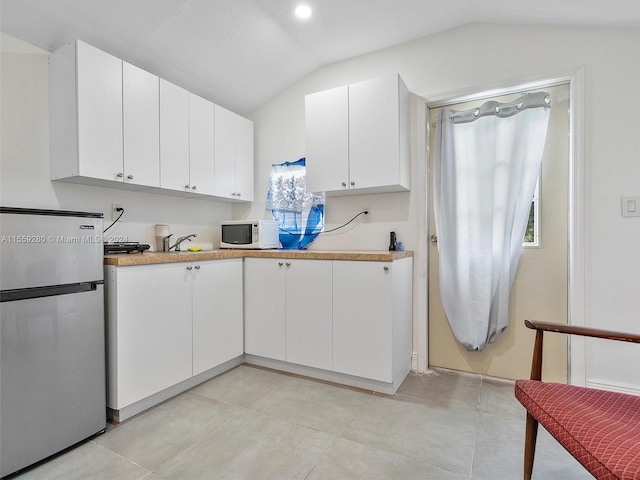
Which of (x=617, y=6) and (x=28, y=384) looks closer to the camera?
(x=28, y=384)

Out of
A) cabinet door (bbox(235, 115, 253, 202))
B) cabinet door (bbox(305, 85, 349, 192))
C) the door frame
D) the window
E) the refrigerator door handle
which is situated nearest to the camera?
the refrigerator door handle

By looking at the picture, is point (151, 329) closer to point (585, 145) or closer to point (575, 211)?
point (575, 211)

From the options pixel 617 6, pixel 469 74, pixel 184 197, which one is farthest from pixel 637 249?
pixel 184 197

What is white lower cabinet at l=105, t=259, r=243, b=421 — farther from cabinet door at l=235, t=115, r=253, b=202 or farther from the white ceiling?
the white ceiling

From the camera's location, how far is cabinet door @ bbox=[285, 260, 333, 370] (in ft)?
7.73

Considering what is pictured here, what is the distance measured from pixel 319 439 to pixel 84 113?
7.39ft

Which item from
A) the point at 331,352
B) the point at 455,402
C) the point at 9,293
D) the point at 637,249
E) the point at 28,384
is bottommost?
the point at 455,402

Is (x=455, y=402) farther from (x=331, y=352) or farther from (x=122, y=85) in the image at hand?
(x=122, y=85)

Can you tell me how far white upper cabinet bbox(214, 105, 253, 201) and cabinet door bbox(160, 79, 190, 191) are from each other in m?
0.33

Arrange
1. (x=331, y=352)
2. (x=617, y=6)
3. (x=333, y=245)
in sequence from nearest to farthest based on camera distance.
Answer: (x=617, y=6), (x=331, y=352), (x=333, y=245)

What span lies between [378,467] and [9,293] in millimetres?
1808

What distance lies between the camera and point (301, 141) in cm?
310

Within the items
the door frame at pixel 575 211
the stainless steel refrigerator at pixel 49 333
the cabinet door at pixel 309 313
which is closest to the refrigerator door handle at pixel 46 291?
the stainless steel refrigerator at pixel 49 333

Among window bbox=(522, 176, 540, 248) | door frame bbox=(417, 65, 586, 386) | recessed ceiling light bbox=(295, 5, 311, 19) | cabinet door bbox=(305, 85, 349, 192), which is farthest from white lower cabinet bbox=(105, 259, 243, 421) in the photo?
door frame bbox=(417, 65, 586, 386)
